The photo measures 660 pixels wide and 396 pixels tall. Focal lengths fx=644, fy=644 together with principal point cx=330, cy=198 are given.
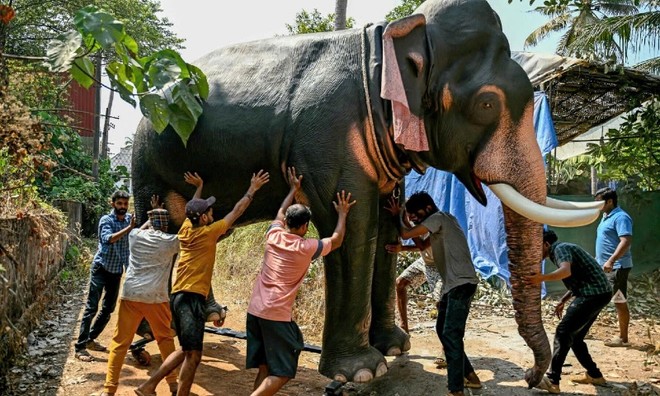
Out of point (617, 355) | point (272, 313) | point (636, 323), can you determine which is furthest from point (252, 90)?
point (636, 323)

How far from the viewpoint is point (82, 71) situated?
2912 mm

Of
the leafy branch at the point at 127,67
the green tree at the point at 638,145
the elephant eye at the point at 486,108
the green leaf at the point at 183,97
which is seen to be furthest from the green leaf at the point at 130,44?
the green tree at the point at 638,145

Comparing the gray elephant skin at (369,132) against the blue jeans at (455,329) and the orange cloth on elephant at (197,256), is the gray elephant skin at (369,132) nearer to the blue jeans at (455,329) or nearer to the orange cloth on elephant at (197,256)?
the blue jeans at (455,329)

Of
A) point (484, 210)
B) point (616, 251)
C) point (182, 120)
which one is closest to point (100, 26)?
point (182, 120)

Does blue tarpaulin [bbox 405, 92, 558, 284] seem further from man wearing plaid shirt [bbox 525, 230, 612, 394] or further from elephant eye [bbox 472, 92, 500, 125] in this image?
elephant eye [bbox 472, 92, 500, 125]

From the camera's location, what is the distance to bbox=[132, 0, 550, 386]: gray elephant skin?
162 inches

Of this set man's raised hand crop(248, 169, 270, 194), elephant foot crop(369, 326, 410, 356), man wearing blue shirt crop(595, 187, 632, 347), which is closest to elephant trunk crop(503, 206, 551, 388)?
elephant foot crop(369, 326, 410, 356)

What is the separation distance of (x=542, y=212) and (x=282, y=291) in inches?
66.1

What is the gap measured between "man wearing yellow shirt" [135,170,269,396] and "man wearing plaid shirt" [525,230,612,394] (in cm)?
224

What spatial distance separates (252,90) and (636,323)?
5387 mm

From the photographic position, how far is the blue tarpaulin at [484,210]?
7312 millimetres

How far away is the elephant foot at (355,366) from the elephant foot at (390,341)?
909mm

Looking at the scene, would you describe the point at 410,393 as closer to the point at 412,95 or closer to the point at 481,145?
the point at 481,145

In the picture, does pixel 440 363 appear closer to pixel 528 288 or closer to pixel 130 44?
pixel 528 288
